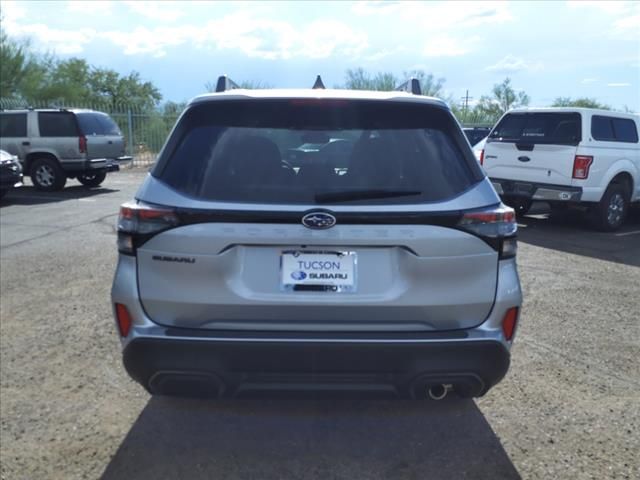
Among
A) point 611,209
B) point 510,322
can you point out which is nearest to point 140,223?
point 510,322

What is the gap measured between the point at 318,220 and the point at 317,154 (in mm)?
461

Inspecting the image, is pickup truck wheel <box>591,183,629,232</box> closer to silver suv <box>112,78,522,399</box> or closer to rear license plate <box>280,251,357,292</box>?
silver suv <box>112,78,522,399</box>

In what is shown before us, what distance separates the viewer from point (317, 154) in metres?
3.02

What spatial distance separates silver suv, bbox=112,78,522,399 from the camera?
2.74 meters

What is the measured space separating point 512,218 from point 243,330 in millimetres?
1364

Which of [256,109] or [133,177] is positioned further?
[133,177]

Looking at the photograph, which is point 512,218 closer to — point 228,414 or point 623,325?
point 228,414

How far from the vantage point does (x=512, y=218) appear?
115 inches

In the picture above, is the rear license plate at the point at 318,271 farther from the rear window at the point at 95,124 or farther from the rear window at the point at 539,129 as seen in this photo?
the rear window at the point at 95,124

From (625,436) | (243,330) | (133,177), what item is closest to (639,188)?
(625,436)

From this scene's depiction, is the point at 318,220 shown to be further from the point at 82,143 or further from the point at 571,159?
the point at 82,143

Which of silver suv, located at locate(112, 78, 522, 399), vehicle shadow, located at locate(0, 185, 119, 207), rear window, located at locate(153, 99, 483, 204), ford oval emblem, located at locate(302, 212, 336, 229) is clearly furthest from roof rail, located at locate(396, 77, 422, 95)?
vehicle shadow, located at locate(0, 185, 119, 207)

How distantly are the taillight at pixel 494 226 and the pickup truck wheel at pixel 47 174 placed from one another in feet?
49.2

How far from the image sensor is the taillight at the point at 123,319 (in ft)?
9.48
